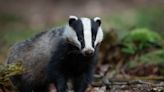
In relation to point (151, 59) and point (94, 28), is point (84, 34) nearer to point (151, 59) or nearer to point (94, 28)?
point (94, 28)

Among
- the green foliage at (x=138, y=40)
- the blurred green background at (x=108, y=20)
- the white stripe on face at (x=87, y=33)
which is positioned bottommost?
the blurred green background at (x=108, y=20)

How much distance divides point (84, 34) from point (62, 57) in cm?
56

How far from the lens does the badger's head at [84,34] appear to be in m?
8.08

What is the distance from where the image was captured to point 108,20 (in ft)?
56.1

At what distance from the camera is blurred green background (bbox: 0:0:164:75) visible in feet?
37.7

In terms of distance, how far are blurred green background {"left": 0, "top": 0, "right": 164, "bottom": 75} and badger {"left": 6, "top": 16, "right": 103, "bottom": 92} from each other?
7.42 ft

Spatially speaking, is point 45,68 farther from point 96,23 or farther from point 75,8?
point 75,8

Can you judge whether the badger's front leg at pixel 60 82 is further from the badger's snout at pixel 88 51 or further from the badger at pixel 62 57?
the badger's snout at pixel 88 51

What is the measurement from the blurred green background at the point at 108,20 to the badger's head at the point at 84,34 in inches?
105

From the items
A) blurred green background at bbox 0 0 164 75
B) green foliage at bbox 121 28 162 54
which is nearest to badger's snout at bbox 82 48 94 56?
blurred green background at bbox 0 0 164 75

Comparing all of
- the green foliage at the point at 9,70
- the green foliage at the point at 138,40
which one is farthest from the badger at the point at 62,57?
the green foliage at the point at 138,40

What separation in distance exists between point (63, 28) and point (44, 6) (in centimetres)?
1483

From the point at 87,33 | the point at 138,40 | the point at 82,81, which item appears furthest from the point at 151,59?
the point at 87,33

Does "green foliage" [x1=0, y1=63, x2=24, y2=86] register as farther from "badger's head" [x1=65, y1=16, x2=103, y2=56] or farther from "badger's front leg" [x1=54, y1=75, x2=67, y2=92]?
"badger's head" [x1=65, y1=16, x2=103, y2=56]
